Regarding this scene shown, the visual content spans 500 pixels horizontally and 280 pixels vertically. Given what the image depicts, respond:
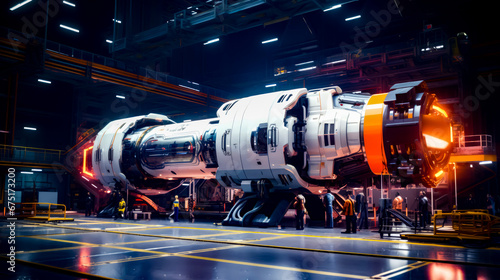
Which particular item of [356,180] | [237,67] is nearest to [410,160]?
[356,180]

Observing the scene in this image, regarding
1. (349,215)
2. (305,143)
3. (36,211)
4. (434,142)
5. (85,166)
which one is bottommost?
(36,211)

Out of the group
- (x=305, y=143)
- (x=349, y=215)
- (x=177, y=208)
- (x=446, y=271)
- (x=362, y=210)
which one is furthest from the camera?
(x=177, y=208)

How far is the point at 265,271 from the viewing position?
21.0 ft

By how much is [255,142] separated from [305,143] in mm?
1836

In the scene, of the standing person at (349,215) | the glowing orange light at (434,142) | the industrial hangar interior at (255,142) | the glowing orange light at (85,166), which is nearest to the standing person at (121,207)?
the industrial hangar interior at (255,142)

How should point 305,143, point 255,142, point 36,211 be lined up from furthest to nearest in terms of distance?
point 36,211 < point 255,142 < point 305,143

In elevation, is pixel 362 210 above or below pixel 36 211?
above

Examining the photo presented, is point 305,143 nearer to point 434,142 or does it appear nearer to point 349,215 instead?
point 349,215

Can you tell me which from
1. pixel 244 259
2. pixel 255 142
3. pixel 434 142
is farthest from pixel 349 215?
pixel 244 259

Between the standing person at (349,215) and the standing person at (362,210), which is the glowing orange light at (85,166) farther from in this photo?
the standing person at (349,215)

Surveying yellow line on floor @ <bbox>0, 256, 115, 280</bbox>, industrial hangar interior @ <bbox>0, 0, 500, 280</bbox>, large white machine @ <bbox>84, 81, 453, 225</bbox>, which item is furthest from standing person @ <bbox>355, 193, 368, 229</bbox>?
yellow line on floor @ <bbox>0, 256, 115, 280</bbox>

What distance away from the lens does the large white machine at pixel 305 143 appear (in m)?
11.5

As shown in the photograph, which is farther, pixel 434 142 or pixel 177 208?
pixel 177 208

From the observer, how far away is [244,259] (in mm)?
7531
